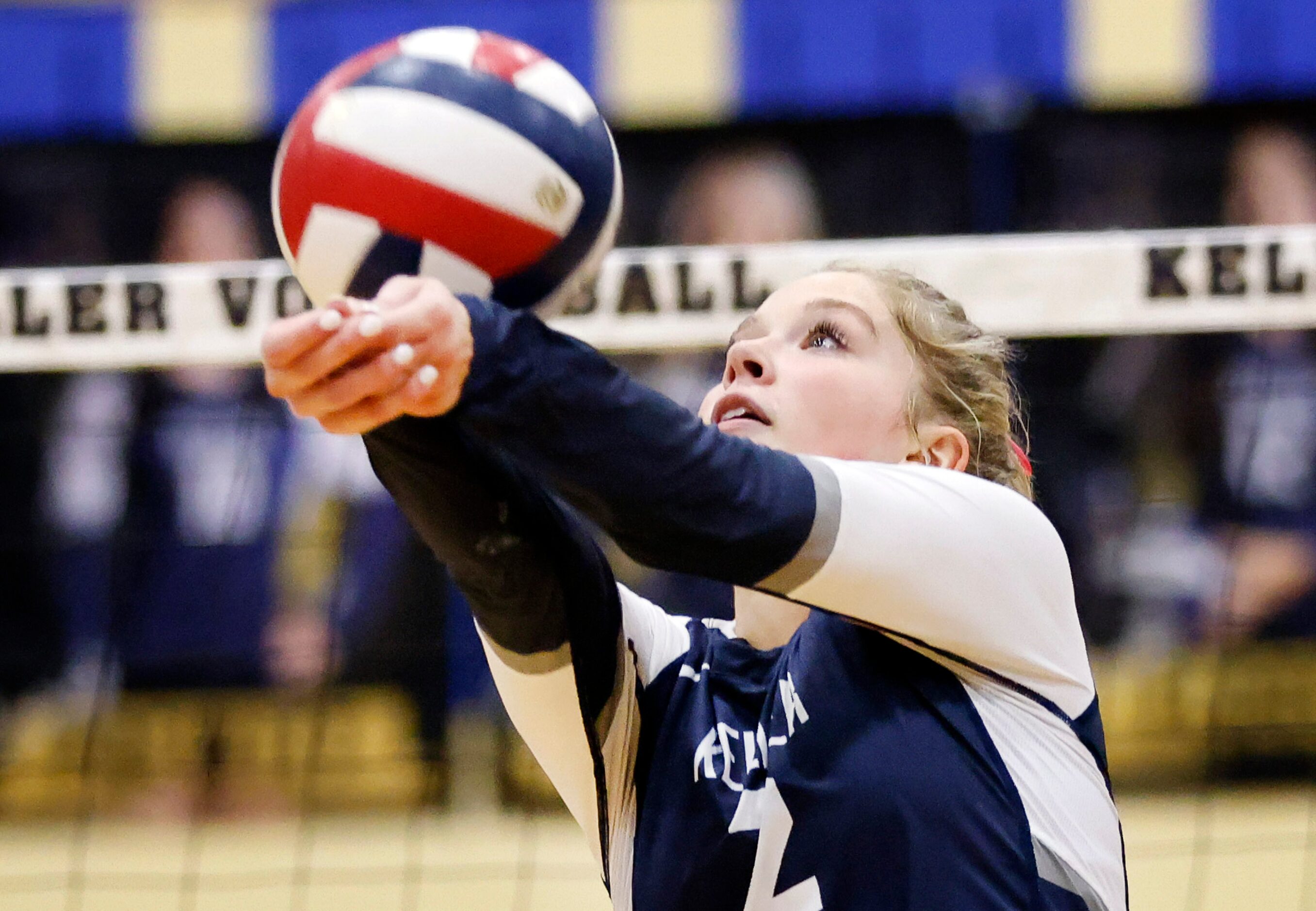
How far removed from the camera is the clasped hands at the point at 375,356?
3.77ft

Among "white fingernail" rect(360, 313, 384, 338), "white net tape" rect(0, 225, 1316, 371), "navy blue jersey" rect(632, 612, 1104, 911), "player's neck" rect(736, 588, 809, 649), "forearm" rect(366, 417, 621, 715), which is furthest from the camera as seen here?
"white net tape" rect(0, 225, 1316, 371)

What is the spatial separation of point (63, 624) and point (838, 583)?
15.9 feet

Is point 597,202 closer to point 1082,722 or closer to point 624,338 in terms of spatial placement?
point 1082,722

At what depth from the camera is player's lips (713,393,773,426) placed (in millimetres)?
1718

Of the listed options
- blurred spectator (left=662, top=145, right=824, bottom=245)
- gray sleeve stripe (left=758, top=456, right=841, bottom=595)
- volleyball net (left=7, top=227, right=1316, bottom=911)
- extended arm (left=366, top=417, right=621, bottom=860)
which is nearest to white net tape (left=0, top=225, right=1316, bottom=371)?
extended arm (left=366, top=417, right=621, bottom=860)

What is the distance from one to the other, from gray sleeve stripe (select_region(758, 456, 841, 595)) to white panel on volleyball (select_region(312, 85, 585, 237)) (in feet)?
1.14

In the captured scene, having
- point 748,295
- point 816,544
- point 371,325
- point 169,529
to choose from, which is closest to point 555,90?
point 371,325

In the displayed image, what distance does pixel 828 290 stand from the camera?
70.1 inches

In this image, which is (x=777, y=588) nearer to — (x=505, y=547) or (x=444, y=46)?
(x=505, y=547)

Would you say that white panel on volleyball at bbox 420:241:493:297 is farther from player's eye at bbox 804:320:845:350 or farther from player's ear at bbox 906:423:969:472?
player's ear at bbox 906:423:969:472

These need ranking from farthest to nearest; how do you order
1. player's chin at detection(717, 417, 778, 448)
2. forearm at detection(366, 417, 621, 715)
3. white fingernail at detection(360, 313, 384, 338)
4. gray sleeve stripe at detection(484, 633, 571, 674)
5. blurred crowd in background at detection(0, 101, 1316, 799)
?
blurred crowd in background at detection(0, 101, 1316, 799), player's chin at detection(717, 417, 778, 448), gray sleeve stripe at detection(484, 633, 571, 674), forearm at detection(366, 417, 621, 715), white fingernail at detection(360, 313, 384, 338)

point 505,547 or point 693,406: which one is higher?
point 505,547

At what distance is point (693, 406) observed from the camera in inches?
210

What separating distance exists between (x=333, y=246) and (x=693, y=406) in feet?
13.1
